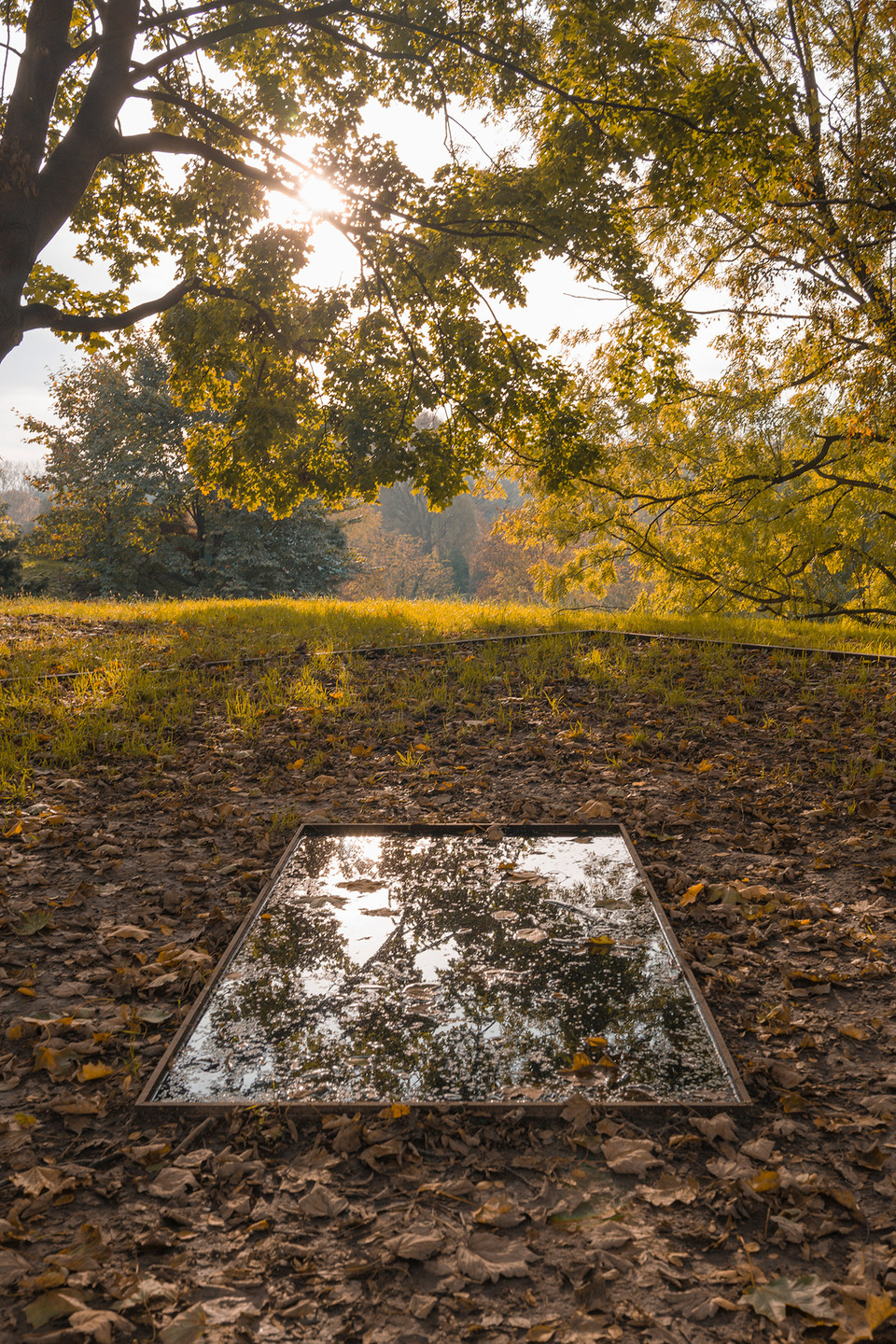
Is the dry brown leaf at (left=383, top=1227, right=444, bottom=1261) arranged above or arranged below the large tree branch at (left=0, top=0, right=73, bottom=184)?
below

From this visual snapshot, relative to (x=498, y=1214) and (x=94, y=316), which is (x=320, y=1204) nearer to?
(x=498, y=1214)

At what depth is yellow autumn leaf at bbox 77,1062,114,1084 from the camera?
8.78 feet

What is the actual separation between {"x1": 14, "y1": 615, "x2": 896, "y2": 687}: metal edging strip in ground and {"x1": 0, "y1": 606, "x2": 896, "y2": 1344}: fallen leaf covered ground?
152cm

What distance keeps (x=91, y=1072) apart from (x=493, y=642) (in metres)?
6.45

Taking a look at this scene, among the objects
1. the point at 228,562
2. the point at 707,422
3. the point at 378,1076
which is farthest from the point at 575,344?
the point at 228,562

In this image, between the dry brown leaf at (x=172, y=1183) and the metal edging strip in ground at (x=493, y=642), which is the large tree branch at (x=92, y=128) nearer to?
the metal edging strip in ground at (x=493, y=642)

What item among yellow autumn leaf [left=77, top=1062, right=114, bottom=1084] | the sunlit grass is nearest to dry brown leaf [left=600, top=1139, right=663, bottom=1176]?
yellow autumn leaf [left=77, top=1062, right=114, bottom=1084]

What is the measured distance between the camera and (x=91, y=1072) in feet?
8.79

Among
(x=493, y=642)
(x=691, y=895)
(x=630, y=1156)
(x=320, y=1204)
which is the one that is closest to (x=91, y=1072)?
(x=320, y=1204)

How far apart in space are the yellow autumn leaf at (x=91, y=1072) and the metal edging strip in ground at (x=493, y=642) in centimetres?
535

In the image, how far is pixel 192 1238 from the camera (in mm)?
2061

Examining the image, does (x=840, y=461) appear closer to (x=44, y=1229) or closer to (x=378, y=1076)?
(x=378, y=1076)

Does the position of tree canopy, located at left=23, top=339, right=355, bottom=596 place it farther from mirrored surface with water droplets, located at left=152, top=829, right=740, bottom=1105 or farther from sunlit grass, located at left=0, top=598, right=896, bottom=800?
mirrored surface with water droplets, located at left=152, top=829, right=740, bottom=1105

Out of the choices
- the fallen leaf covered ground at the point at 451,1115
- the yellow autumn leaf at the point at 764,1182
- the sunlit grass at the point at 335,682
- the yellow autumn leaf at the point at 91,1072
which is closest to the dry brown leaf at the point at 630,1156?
the fallen leaf covered ground at the point at 451,1115
